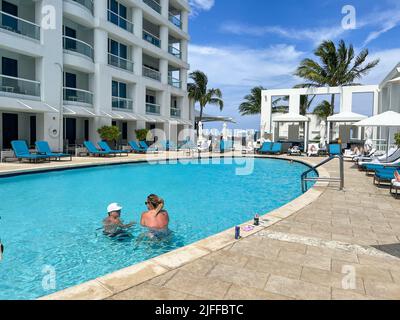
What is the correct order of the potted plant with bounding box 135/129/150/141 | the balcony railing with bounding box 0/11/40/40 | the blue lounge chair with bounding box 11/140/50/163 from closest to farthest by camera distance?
the blue lounge chair with bounding box 11/140/50/163 → the balcony railing with bounding box 0/11/40/40 → the potted plant with bounding box 135/129/150/141

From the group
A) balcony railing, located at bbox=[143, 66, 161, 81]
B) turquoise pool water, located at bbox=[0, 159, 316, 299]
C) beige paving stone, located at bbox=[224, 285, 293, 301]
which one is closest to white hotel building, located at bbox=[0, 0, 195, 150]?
balcony railing, located at bbox=[143, 66, 161, 81]

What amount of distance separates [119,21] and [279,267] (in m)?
24.8

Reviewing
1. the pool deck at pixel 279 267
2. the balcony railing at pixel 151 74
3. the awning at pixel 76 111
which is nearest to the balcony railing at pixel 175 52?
the balcony railing at pixel 151 74

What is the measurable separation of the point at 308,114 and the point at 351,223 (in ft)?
112

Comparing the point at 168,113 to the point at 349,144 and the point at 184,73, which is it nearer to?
the point at 184,73

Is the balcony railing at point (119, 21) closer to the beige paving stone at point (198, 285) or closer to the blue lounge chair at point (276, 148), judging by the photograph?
the blue lounge chair at point (276, 148)

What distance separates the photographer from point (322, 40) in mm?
31562

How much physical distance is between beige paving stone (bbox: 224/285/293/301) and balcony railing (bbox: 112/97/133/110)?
22022mm

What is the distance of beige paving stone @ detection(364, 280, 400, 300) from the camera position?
2.94 m

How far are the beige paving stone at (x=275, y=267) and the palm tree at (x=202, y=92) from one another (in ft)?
108

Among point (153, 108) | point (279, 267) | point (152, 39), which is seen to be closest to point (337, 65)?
point (152, 39)

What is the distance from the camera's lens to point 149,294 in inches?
114

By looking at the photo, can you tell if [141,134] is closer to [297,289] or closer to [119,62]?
[119,62]

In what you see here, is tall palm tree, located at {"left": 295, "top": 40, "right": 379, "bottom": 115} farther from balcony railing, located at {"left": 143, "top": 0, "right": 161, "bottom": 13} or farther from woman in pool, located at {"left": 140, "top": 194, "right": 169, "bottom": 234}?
woman in pool, located at {"left": 140, "top": 194, "right": 169, "bottom": 234}
